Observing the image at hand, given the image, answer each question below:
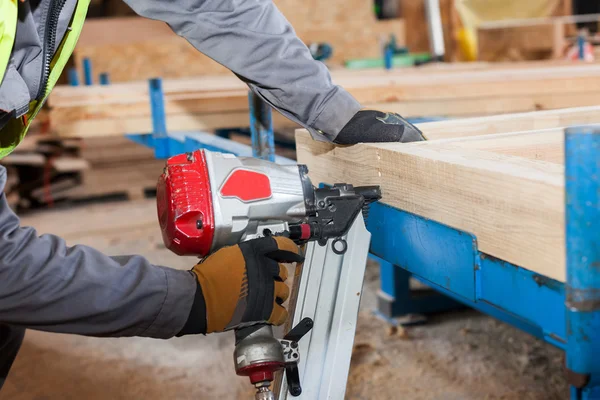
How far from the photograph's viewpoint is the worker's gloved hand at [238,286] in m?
1.27

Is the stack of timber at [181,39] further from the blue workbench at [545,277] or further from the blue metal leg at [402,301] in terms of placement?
the blue workbench at [545,277]

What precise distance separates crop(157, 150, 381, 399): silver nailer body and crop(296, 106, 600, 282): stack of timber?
102 millimetres

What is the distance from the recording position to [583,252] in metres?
0.87

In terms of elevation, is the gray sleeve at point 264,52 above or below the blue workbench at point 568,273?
above

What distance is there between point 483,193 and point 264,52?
629 millimetres

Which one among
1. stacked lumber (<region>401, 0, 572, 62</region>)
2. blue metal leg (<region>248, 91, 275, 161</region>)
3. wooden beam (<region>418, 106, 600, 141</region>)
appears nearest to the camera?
wooden beam (<region>418, 106, 600, 141</region>)

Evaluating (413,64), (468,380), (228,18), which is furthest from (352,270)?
(413,64)

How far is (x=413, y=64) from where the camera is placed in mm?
6141

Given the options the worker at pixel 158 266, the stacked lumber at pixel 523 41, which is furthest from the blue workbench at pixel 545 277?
the stacked lumber at pixel 523 41

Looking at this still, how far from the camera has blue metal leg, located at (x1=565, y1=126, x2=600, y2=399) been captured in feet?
2.84

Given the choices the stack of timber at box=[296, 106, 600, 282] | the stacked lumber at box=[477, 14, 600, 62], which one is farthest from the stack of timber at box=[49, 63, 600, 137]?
the stacked lumber at box=[477, 14, 600, 62]

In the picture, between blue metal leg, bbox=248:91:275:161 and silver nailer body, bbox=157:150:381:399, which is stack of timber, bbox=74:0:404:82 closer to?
blue metal leg, bbox=248:91:275:161

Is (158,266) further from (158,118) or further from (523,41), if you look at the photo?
(523,41)

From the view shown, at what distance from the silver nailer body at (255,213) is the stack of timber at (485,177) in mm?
102
